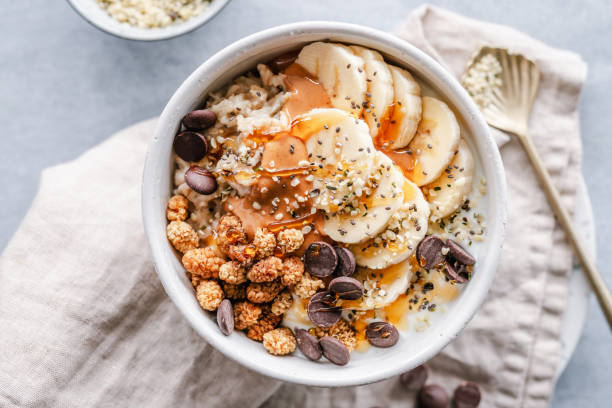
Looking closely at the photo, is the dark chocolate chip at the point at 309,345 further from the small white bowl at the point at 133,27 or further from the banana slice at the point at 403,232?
the small white bowl at the point at 133,27

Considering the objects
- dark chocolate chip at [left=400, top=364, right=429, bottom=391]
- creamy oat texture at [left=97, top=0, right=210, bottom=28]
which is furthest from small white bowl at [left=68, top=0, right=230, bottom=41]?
dark chocolate chip at [left=400, top=364, right=429, bottom=391]

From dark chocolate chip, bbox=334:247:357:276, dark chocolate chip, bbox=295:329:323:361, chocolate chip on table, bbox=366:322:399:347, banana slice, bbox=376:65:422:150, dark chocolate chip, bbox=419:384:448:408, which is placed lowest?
dark chocolate chip, bbox=419:384:448:408

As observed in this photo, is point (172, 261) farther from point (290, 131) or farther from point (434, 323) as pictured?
point (434, 323)

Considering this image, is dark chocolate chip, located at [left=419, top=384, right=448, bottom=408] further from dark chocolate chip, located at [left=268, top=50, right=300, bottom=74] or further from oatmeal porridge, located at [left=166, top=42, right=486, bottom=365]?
dark chocolate chip, located at [left=268, top=50, right=300, bottom=74]

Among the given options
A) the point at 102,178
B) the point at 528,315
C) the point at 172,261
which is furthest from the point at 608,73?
the point at 102,178

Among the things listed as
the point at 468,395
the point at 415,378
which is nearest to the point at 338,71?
the point at 415,378
